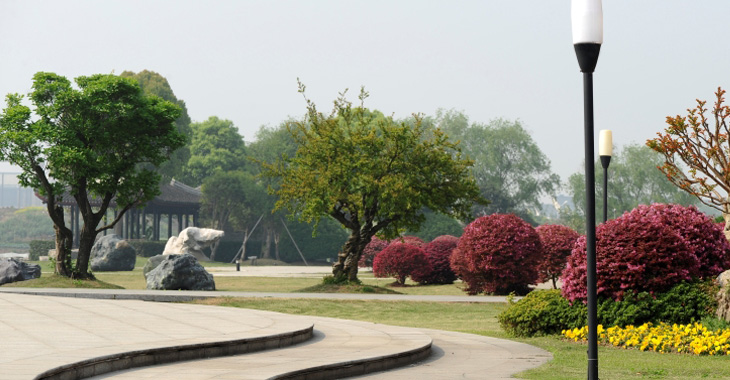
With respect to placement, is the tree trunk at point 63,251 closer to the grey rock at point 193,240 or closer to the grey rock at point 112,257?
the grey rock at point 112,257

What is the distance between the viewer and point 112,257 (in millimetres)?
45344

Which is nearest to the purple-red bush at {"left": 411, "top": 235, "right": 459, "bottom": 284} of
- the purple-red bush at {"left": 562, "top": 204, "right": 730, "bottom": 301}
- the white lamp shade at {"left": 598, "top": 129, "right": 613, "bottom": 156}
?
the white lamp shade at {"left": 598, "top": 129, "right": 613, "bottom": 156}

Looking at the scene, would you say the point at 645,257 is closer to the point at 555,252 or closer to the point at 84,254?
the point at 555,252

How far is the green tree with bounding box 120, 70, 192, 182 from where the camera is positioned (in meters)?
66.6

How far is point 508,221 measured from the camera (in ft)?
86.8

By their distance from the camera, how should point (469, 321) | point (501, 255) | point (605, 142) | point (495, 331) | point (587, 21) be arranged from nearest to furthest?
point (587, 21) < point (605, 142) < point (495, 331) < point (469, 321) < point (501, 255)

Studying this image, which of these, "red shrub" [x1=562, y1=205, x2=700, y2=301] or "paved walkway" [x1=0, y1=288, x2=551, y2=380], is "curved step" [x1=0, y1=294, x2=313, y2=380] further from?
"red shrub" [x1=562, y1=205, x2=700, y2=301]

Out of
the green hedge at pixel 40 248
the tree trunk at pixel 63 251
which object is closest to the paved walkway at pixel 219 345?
the tree trunk at pixel 63 251

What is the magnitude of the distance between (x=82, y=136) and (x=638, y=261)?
20.2 m

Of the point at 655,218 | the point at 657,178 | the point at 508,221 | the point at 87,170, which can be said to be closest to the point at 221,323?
the point at 655,218

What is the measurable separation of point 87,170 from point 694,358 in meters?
21.3

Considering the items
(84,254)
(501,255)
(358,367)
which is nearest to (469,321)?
(501,255)

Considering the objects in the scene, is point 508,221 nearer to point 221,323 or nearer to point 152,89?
point 221,323

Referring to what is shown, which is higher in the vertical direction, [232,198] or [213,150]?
[213,150]
